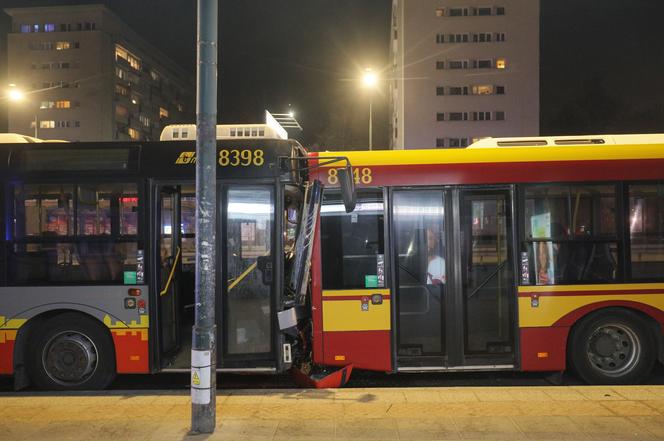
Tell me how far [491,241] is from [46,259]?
5869 millimetres

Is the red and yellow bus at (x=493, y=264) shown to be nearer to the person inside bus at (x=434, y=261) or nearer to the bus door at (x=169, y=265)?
the person inside bus at (x=434, y=261)

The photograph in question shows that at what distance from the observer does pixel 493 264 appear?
7.68 meters

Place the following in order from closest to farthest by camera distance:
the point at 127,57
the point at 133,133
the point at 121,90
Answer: the point at 121,90
the point at 127,57
the point at 133,133

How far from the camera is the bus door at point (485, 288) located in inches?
300

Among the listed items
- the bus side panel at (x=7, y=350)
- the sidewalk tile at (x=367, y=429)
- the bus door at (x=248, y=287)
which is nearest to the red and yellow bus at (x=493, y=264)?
the bus door at (x=248, y=287)

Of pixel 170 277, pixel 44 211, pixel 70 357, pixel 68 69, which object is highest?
pixel 68 69

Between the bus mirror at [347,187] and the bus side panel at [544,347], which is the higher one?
the bus mirror at [347,187]

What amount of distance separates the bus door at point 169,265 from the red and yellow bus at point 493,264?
1.99 meters

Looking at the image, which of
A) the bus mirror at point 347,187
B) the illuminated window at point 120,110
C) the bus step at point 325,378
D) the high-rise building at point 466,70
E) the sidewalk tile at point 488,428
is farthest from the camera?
the illuminated window at point 120,110

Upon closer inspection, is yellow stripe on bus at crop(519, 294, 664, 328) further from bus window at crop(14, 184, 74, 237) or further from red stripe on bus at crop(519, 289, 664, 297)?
bus window at crop(14, 184, 74, 237)

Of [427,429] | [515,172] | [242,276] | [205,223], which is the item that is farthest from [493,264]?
[205,223]

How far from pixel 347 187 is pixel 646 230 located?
163 inches

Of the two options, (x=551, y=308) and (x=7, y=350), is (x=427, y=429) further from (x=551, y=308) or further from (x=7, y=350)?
(x=7, y=350)

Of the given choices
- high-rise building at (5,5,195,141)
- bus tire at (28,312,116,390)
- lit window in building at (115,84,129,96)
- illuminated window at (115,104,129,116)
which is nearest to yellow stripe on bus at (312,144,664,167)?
bus tire at (28,312,116,390)
